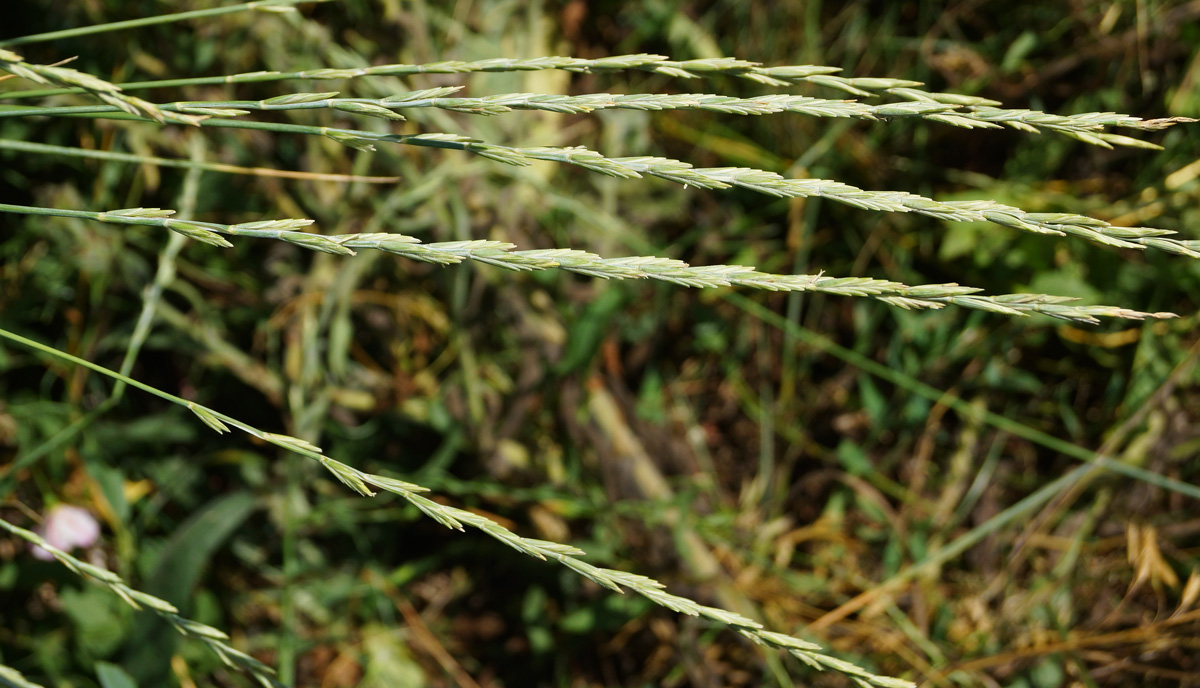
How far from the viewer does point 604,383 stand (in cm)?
158

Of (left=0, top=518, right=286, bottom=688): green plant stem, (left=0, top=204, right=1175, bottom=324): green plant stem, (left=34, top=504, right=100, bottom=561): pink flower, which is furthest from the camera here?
(left=34, top=504, right=100, bottom=561): pink flower

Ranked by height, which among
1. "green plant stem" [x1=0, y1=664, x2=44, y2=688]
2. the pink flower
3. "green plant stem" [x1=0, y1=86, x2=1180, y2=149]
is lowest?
the pink flower

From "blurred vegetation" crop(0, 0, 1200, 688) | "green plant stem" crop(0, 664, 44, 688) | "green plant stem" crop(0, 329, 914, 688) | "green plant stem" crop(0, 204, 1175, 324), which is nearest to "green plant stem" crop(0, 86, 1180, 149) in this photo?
"green plant stem" crop(0, 204, 1175, 324)

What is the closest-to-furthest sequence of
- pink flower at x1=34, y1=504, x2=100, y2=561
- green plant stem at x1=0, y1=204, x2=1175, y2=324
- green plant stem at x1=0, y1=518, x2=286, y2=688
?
green plant stem at x1=0, y1=204, x2=1175, y2=324 → green plant stem at x1=0, y1=518, x2=286, y2=688 → pink flower at x1=34, y1=504, x2=100, y2=561

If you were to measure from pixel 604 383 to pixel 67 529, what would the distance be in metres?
0.96

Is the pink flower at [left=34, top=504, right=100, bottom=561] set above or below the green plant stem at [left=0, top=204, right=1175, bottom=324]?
below

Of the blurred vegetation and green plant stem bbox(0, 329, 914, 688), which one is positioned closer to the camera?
green plant stem bbox(0, 329, 914, 688)

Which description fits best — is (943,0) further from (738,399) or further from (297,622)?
(297,622)

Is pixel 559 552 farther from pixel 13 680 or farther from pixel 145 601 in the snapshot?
pixel 13 680

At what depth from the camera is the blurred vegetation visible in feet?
4.72

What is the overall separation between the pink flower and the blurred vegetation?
42 millimetres

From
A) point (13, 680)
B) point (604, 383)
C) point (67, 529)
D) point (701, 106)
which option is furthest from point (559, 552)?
point (67, 529)

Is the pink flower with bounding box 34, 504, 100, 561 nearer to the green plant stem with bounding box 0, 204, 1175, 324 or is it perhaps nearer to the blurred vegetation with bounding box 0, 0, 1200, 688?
the blurred vegetation with bounding box 0, 0, 1200, 688

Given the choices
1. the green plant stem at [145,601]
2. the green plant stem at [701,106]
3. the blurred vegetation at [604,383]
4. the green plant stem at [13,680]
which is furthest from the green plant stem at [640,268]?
the blurred vegetation at [604,383]
